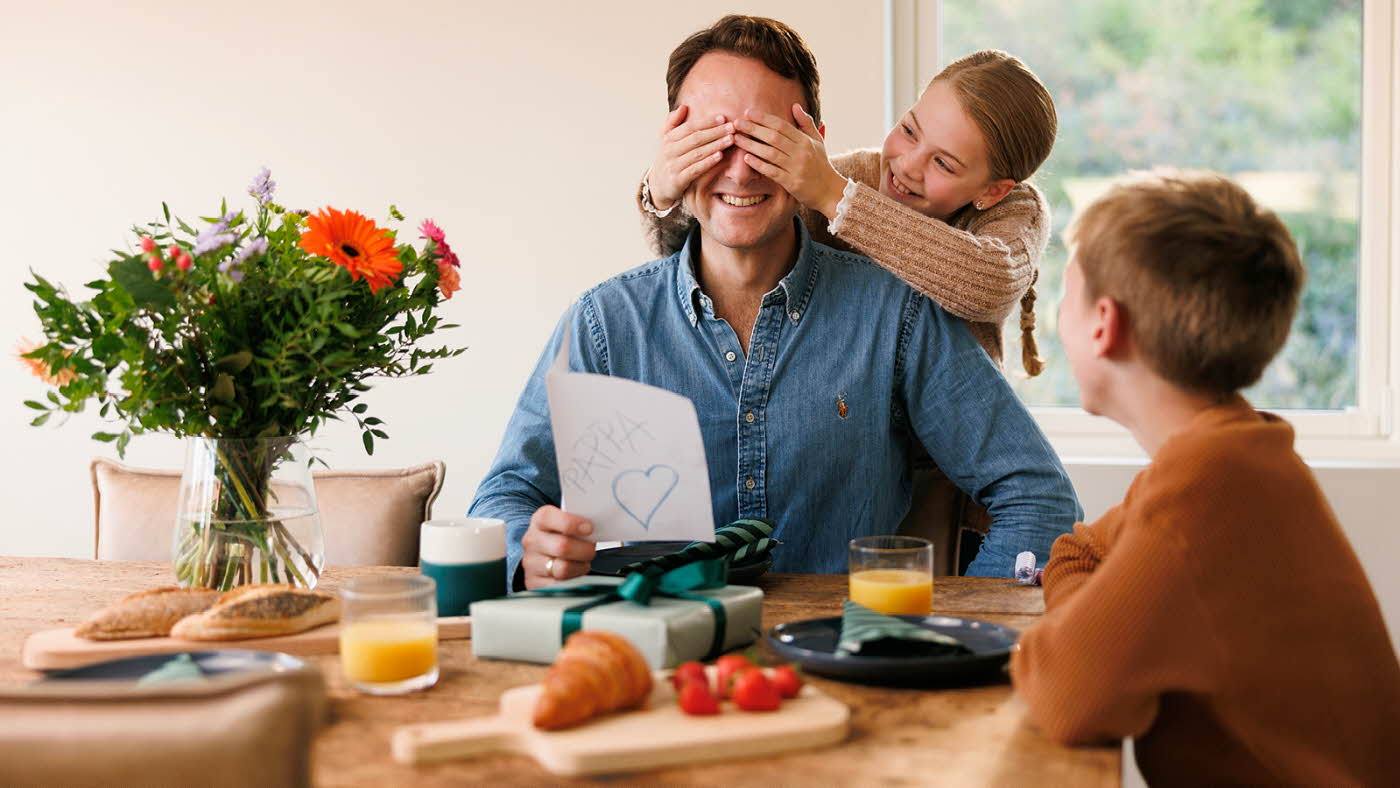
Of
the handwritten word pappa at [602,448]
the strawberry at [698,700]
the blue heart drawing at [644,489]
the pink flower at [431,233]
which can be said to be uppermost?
the pink flower at [431,233]

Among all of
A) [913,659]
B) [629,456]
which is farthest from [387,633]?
[913,659]

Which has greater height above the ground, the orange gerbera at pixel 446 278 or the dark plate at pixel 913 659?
the orange gerbera at pixel 446 278

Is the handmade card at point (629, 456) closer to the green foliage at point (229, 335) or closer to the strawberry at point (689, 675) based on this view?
the green foliage at point (229, 335)

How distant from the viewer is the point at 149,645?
3.99ft

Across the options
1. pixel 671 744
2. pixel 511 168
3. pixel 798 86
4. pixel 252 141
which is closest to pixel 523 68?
pixel 511 168

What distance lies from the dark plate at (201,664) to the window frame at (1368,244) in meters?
2.36

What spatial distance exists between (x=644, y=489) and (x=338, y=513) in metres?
1.03

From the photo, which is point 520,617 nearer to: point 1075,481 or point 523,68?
point 1075,481

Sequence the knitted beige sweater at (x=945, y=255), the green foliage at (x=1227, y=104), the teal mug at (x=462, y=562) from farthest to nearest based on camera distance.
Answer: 1. the green foliage at (x=1227, y=104)
2. the knitted beige sweater at (x=945, y=255)
3. the teal mug at (x=462, y=562)

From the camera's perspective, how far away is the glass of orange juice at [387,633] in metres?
1.11

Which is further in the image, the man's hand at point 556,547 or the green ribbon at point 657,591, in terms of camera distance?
the man's hand at point 556,547

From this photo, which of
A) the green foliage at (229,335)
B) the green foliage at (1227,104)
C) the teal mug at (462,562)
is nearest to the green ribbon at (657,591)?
the teal mug at (462,562)

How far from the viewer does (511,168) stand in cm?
332

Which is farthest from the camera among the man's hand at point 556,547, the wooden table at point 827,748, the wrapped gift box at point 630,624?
the man's hand at point 556,547
